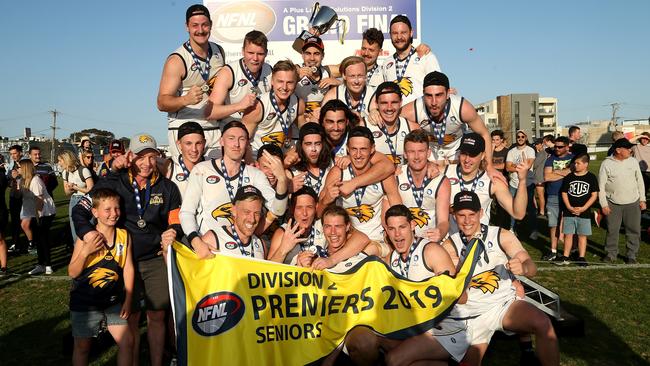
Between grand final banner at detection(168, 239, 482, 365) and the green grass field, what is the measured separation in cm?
156

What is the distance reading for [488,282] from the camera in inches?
184

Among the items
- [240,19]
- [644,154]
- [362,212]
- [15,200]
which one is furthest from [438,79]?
[644,154]

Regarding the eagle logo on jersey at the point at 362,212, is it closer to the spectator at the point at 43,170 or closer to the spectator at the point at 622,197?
the spectator at the point at 622,197

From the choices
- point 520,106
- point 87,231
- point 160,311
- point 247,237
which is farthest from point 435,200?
point 520,106

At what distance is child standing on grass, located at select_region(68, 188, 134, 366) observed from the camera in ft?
14.0

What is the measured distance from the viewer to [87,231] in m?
4.38

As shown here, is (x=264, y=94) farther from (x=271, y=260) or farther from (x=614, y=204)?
(x=614, y=204)

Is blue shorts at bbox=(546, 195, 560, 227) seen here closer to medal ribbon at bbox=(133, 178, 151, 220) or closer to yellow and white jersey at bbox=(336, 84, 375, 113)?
yellow and white jersey at bbox=(336, 84, 375, 113)

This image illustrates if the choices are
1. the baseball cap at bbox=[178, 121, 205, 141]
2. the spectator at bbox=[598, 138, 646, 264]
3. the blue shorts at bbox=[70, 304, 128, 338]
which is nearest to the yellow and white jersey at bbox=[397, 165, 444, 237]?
the baseball cap at bbox=[178, 121, 205, 141]

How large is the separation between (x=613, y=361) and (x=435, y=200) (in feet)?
8.37

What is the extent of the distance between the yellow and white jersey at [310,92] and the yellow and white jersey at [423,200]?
191 cm

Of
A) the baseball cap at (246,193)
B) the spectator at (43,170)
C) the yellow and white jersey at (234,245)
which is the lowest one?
the yellow and white jersey at (234,245)

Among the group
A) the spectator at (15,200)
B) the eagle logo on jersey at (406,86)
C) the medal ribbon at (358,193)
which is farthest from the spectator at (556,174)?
the spectator at (15,200)

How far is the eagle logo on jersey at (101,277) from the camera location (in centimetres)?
428
